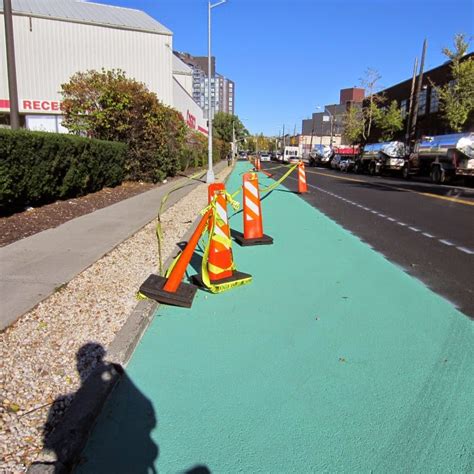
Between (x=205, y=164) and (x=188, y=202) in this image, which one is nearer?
(x=188, y=202)

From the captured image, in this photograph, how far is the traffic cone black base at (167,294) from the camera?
483cm

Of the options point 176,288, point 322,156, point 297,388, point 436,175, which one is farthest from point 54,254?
point 322,156

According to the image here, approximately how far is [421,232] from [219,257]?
6.01 meters

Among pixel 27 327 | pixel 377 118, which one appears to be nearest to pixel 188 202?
pixel 27 327

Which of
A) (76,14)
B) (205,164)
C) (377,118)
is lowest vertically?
(205,164)

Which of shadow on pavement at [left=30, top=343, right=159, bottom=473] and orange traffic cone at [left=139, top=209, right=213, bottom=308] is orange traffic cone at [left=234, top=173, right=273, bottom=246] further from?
shadow on pavement at [left=30, top=343, right=159, bottom=473]

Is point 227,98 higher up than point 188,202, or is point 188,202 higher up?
point 227,98

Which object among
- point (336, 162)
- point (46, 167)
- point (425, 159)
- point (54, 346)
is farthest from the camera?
point (336, 162)

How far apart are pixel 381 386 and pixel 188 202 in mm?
11850

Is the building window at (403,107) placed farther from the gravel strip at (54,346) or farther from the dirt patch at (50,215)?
the gravel strip at (54,346)

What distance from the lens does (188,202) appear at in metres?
14.6

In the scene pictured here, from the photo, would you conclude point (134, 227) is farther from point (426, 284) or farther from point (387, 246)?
point (426, 284)

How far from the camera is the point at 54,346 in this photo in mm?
3701

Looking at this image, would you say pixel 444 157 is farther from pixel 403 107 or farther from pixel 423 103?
pixel 403 107
